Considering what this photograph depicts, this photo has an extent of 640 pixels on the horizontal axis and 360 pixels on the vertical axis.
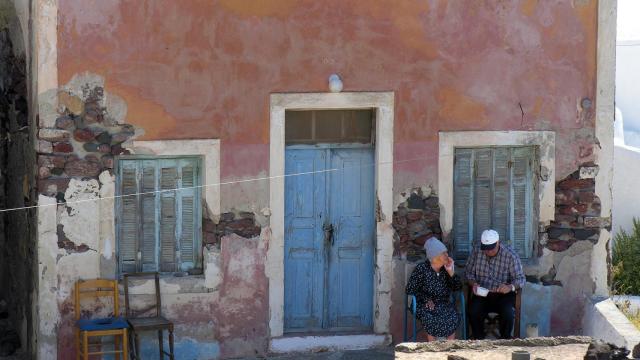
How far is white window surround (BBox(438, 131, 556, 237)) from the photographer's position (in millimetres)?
11102

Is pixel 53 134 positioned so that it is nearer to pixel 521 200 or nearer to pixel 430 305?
pixel 430 305

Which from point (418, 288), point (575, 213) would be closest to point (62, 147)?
A: point (418, 288)

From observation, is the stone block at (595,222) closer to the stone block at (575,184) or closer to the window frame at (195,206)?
the stone block at (575,184)

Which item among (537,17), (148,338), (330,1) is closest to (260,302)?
(148,338)

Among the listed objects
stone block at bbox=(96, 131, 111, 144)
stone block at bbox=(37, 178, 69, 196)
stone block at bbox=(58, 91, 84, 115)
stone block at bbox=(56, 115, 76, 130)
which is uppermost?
stone block at bbox=(58, 91, 84, 115)

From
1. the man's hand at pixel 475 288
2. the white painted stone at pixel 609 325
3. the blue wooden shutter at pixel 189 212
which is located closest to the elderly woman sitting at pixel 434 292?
the man's hand at pixel 475 288

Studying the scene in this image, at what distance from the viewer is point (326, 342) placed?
11.1 meters

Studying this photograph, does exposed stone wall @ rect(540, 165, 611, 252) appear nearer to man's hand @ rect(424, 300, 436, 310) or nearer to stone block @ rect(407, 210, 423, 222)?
stone block @ rect(407, 210, 423, 222)

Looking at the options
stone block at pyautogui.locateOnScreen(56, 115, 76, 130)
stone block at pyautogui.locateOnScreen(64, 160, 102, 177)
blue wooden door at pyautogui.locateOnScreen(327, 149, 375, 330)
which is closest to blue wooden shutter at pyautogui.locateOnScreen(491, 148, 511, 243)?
blue wooden door at pyautogui.locateOnScreen(327, 149, 375, 330)

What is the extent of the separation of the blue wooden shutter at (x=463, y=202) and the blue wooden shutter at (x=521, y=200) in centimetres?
42

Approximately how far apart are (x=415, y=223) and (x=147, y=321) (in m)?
2.62

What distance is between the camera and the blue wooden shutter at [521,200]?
11375 millimetres

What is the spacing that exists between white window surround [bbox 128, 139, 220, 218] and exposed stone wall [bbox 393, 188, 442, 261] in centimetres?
168

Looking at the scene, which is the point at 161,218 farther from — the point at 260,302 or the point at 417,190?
the point at 417,190
